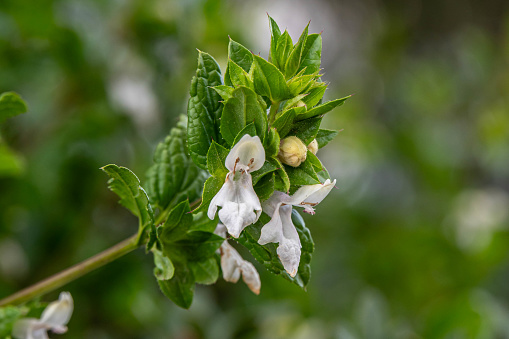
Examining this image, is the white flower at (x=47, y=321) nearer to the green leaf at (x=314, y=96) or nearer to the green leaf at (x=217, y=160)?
the green leaf at (x=217, y=160)

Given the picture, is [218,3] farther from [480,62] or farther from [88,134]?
[480,62]

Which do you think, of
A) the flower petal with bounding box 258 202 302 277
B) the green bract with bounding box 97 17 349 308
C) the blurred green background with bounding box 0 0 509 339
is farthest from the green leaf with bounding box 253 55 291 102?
the blurred green background with bounding box 0 0 509 339

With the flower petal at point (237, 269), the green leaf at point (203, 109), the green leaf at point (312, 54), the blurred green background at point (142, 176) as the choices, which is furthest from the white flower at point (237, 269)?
the blurred green background at point (142, 176)

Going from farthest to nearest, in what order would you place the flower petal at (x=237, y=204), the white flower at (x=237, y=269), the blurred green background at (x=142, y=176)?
1. the blurred green background at (x=142, y=176)
2. the white flower at (x=237, y=269)
3. the flower petal at (x=237, y=204)

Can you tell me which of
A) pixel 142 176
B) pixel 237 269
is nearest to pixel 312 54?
pixel 237 269

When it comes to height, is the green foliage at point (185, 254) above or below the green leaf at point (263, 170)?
below

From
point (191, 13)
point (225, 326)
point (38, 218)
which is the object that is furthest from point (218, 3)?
point (225, 326)
